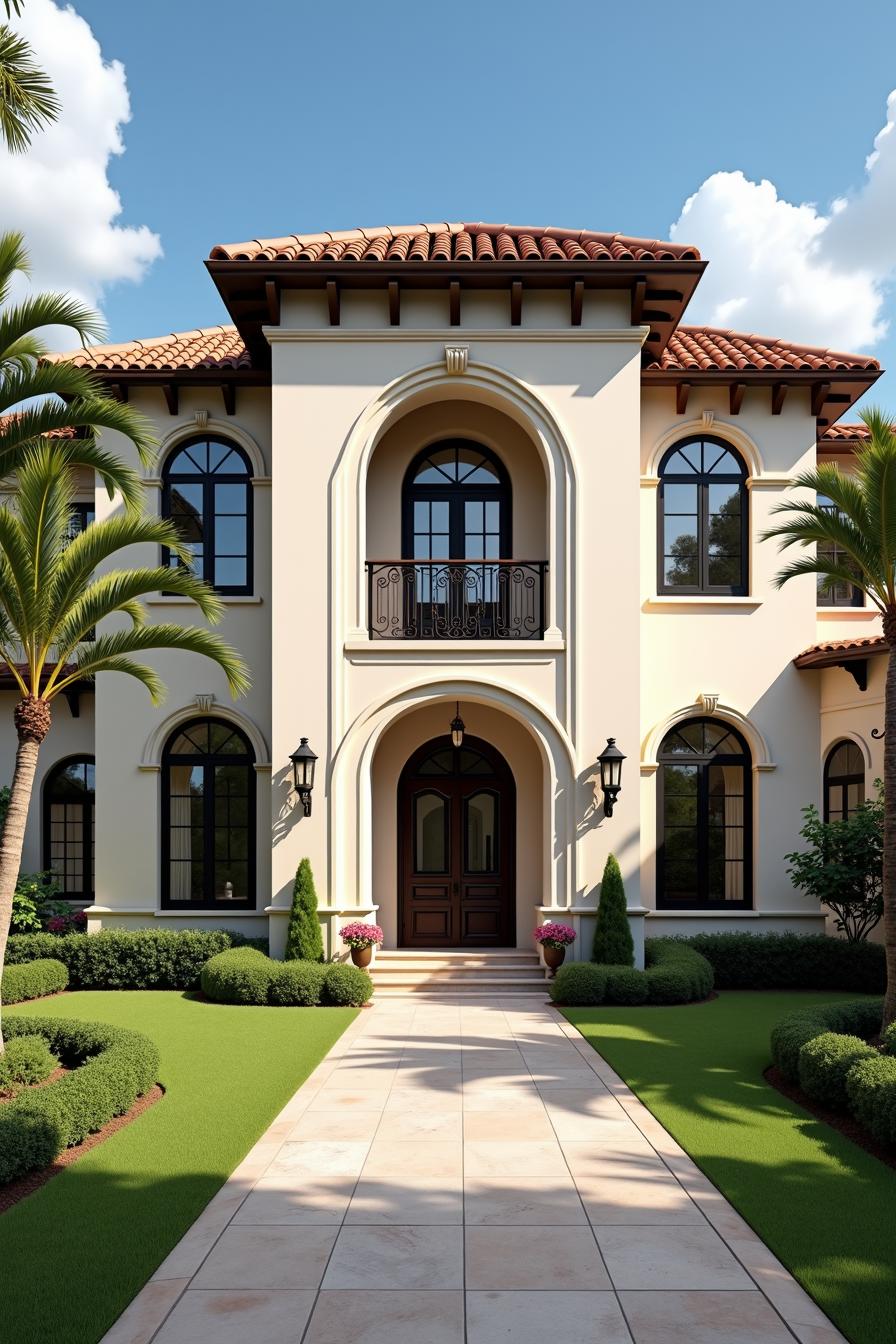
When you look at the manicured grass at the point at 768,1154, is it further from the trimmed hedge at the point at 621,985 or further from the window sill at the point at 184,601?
the window sill at the point at 184,601

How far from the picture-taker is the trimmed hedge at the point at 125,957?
14.8m

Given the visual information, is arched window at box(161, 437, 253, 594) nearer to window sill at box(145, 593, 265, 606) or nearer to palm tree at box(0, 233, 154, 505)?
window sill at box(145, 593, 265, 606)

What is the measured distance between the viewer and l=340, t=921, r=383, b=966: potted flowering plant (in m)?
14.4

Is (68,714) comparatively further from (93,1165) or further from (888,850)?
(888,850)

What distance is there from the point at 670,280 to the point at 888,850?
867 cm

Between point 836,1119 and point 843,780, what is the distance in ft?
27.1

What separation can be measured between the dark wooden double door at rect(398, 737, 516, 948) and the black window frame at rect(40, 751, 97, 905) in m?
5.10

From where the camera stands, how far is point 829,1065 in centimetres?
864

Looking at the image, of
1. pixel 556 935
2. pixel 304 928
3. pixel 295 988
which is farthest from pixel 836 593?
pixel 295 988

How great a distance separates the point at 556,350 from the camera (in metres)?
15.3

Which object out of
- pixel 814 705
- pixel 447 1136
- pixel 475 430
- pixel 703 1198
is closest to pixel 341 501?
pixel 475 430

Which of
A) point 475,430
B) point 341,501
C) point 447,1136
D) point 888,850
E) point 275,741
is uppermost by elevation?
point 475,430

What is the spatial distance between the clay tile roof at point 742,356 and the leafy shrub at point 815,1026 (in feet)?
31.5

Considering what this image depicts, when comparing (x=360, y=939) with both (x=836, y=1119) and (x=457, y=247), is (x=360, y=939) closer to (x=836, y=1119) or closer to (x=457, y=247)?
(x=836, y=1119)
